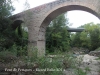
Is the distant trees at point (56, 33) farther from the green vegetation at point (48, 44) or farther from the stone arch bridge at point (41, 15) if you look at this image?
the stone arch bridge at point (41, 15)

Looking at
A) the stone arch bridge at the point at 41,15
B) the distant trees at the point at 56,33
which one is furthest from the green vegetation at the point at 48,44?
the stone arch bridge at the point at 41,15

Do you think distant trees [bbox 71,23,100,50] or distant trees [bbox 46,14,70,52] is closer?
distant trees [bbox 46,14,70,52]

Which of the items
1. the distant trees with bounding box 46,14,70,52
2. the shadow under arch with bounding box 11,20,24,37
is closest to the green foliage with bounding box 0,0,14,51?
the shadow under arch with bounding box 11,20,24,37

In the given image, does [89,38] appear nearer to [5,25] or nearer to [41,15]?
[41,15]

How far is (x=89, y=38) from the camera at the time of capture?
21859 mm

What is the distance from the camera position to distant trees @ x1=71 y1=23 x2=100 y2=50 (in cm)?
1930

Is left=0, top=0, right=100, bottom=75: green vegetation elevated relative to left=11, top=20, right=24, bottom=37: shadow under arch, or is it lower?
lower

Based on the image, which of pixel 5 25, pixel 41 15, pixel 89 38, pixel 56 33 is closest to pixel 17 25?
pixel 5 25

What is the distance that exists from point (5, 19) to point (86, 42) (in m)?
16.4

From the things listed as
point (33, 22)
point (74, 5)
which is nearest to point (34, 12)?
point (33, 22)

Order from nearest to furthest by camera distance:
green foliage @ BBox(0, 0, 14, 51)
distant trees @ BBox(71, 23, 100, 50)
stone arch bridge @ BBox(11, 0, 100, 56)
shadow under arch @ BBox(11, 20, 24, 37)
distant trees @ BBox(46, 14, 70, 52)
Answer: stone arch bridge @ BBox(11, 0, 100, 56) < green foliage @ BBox(0, 0, 14, 51) < shadow under arch @ BBox(11, 20, 24, 37) < distant trees @ BBox(46, 14, 70, 52) < distant trees @ BBox(71, 23, 100, 50)

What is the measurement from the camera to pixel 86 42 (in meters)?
22.8

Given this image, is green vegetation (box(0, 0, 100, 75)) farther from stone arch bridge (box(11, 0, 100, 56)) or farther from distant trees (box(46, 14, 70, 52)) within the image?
stone arch bridge (box(11, 0, 100, 56))

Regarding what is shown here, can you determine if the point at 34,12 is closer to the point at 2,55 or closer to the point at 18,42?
the point at 18,42
